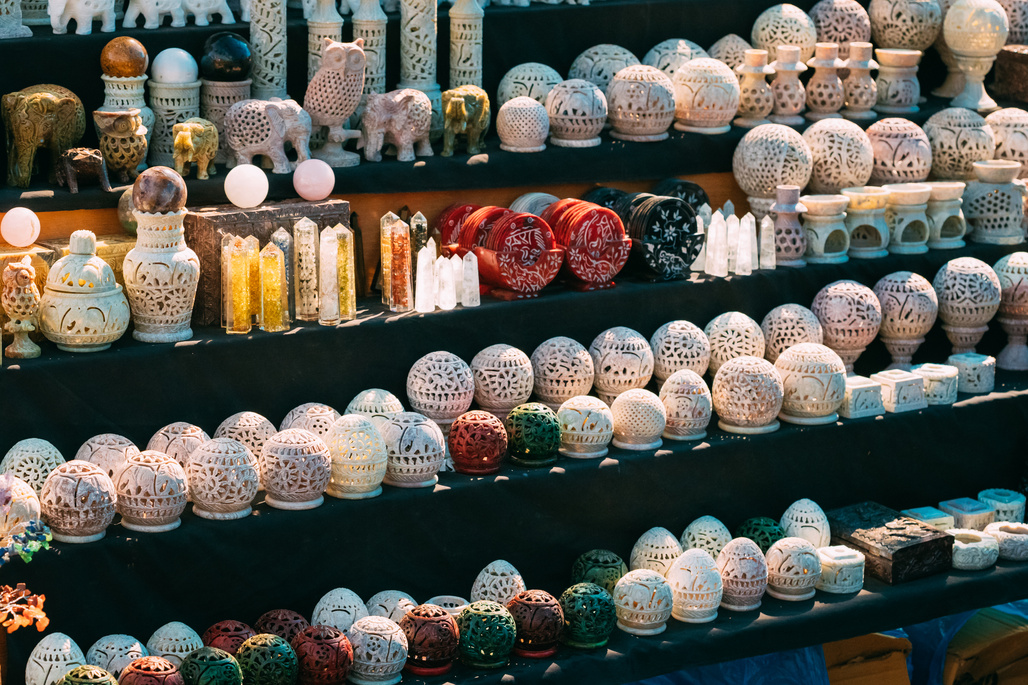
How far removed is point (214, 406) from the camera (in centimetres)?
471

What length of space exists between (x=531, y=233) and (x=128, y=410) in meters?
1.33

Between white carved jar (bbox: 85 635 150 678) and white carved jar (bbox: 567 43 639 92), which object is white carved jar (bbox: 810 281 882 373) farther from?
white carved jar (bbox: 85 635 150 678)

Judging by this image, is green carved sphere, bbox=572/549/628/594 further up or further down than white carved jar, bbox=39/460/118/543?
further down

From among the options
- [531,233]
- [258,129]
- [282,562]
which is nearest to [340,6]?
[258,129]

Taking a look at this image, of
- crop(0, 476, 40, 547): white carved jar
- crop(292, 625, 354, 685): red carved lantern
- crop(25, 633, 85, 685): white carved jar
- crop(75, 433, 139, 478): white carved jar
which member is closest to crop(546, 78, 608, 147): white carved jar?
crop(75, 433, 139, 478): white carved jar

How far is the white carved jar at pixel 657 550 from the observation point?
495 cm

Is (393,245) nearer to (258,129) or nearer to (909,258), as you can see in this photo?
(258,129)

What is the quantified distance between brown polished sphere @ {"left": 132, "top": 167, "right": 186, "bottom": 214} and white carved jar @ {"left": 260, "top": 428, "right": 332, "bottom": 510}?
70cm

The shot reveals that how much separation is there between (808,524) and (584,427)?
2.66ft

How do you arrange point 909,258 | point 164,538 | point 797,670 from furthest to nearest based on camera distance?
1. point 909,258
2. point 797,670
3. point 164,538

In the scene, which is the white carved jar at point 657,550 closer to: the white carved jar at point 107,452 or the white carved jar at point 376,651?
the white carved jar at point 376,651

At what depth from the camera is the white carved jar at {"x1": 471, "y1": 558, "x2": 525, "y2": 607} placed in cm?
468

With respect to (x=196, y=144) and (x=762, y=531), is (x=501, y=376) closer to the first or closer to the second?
(x=762, y=531)

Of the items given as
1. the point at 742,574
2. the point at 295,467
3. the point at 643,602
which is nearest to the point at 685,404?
the point at 742,574
